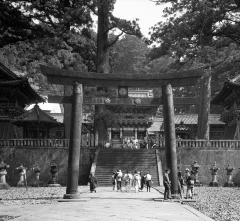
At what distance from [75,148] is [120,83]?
4.05m

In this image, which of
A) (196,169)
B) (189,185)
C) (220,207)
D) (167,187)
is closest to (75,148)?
(167,187)

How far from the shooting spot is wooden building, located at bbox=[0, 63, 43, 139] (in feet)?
114

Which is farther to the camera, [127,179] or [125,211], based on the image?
[127,179]

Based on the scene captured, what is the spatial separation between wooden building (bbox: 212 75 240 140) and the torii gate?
15729mm

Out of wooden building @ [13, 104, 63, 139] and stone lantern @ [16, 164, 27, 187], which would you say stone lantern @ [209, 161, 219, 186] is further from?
wooden building @ [13, 104, 63, 139]

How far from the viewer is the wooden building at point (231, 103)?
3775 cm

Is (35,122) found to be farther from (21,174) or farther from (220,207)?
(220,207)

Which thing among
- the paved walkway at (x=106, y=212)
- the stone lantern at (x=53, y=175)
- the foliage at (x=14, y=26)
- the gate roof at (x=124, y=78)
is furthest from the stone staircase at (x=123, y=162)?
the paved walkway at (x=106, y=212)

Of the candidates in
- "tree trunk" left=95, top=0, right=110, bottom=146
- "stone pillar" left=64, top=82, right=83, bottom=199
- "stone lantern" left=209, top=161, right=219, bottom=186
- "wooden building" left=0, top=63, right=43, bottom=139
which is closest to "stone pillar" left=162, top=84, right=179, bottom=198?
"stone pillar" left=64, top=82, right=83, bottom=199

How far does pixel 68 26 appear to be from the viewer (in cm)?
3409

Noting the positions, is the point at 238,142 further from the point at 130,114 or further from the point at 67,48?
the point at 67,48

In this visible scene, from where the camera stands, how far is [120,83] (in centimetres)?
2256

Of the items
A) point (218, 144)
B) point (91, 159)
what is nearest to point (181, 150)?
point (218, 144)

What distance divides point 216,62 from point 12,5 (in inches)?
630
